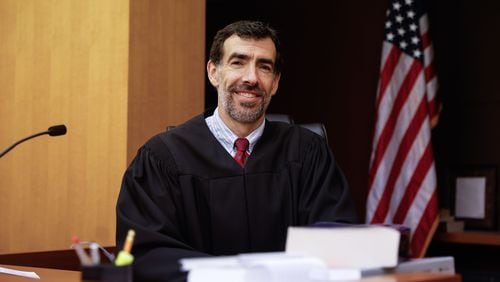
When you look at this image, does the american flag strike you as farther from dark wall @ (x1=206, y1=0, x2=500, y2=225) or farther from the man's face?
the man's face

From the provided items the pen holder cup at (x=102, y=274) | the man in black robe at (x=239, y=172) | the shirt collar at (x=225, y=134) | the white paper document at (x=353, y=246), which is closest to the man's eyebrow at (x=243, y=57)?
the man in black robe at (x=239, y=172)

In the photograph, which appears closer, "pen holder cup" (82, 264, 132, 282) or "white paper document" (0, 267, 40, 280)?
"pen holder cup" (82, 264, 132, 282)

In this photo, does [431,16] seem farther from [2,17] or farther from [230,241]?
[230,241]

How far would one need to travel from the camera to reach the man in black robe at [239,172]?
8.76ft

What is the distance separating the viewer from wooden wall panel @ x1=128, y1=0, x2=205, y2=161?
446 cm

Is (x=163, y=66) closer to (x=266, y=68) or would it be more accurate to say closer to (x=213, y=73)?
(x=213, y=73)

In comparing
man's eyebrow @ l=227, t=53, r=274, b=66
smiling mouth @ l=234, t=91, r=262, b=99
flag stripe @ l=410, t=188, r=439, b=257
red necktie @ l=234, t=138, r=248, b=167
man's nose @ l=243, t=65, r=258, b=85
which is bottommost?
flag stripe @ l=410, t=188, r=439, b=257

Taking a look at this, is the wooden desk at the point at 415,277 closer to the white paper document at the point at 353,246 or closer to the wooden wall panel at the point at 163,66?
the white paper document at the point at 353,246

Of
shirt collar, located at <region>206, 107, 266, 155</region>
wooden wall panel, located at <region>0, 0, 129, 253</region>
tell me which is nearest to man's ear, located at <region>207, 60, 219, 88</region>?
shirt collar, located at <region>206, 107, 266, 155</region>

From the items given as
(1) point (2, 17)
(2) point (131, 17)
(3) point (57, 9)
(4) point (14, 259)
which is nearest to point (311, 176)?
(4) point (14, 259)

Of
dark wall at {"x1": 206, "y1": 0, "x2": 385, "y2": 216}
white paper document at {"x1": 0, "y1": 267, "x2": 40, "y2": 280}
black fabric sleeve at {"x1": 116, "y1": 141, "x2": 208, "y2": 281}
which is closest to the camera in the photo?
black fabric sleeve at {"x1": 116, "y1": 141, "x2": 208, "y2": 281}

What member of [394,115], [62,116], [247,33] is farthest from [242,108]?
[394,115]

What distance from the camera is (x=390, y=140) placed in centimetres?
542

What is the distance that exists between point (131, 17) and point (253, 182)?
6.62 feet
